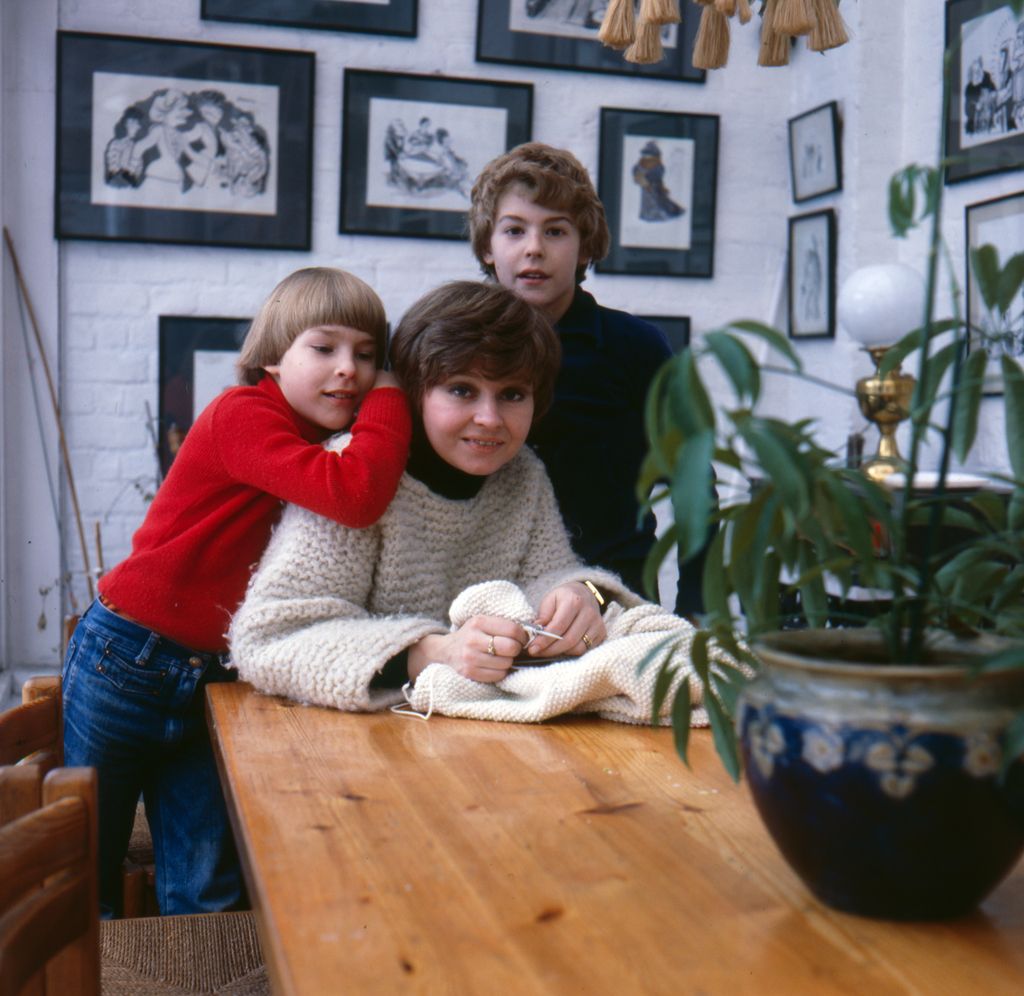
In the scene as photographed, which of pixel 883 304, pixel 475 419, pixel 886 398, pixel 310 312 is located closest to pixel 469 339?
pixel 475 419

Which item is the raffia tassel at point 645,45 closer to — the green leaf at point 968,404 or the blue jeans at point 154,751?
the blue jeans at point 154,751

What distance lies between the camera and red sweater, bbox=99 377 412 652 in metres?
1.49

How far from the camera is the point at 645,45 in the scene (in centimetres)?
200

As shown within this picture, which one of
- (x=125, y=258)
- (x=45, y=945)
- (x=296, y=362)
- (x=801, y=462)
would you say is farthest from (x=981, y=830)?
(x=125, y=258)

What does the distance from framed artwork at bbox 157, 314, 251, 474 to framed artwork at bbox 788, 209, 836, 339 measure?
6.01 feet

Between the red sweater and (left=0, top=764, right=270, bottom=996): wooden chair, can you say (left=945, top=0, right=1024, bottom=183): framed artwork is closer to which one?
the red sweater

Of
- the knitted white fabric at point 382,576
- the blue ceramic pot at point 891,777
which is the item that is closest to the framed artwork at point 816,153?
the knitted white fabric at point 382,576

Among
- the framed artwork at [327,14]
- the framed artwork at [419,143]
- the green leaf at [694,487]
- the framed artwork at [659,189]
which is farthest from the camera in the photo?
the framed artwork at [659,189]

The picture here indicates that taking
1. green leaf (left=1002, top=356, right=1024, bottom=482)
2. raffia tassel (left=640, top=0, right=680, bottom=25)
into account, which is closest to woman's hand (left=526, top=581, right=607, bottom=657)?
green leaf (left=1002, top=356, right=1024, bottom=482)

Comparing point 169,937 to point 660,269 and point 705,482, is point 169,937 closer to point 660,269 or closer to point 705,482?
point 705,482

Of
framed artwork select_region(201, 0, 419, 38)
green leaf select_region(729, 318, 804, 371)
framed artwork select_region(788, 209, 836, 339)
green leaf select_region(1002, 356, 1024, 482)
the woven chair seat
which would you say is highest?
framed artwork select_region(201, 0, 419, 38)

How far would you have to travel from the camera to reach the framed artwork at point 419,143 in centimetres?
372

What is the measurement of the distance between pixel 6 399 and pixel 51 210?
58cm

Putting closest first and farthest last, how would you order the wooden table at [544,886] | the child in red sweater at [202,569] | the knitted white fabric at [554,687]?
1. the wooden table at [544,886]
2. the knitted white fabric at [554,687]
3. the child in red sweater at [202,569]
